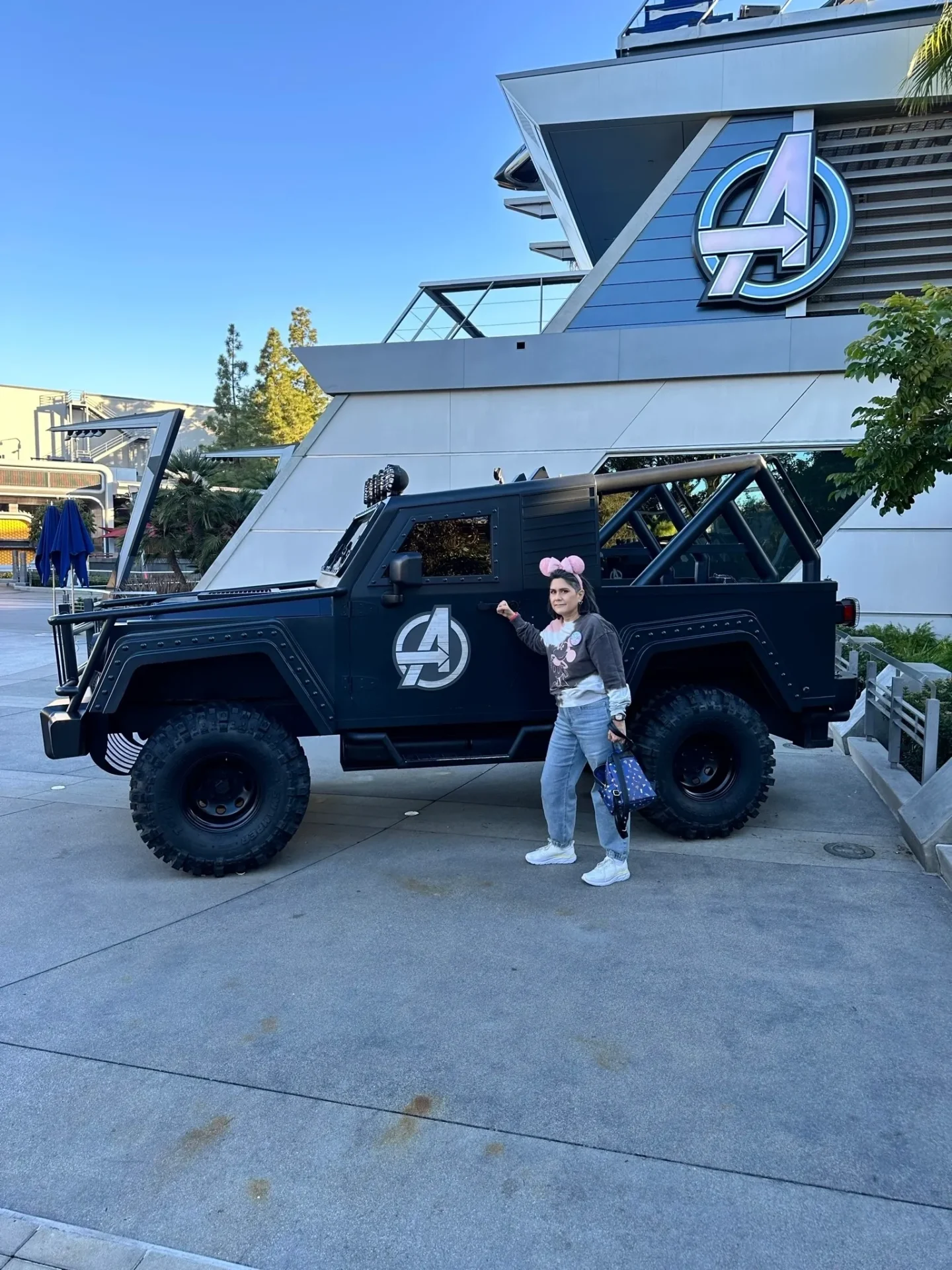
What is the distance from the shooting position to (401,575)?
16.0ft

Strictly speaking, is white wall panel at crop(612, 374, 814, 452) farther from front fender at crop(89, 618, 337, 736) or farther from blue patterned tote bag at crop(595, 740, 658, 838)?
blue patterned tote bag at crop(595, 740, 658, 838)

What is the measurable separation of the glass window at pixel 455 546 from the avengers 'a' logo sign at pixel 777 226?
10021mm

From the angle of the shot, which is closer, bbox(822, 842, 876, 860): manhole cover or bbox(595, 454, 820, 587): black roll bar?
bbox(822, 842, 876, 860): manhole cover

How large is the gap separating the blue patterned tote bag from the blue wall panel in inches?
429

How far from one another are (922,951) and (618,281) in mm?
12224

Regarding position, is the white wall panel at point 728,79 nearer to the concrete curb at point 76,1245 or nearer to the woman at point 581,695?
the woman at point 581,695

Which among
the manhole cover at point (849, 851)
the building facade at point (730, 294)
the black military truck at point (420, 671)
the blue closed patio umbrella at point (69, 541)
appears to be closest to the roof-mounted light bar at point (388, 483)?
the black military truck at point (420, 671)

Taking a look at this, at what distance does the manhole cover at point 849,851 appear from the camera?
5191 millimetres

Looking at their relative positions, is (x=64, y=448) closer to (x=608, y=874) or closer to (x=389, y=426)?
(x=389, y=426)

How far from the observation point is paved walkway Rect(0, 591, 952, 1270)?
2367 millimetres

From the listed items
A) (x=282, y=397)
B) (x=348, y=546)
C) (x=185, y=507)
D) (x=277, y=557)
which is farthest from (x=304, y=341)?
(x=348, y=546)

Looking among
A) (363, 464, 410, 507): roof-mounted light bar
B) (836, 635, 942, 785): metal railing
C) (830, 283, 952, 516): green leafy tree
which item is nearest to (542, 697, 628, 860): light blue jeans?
(363, 464, 410, 507): roof-mounted light bar

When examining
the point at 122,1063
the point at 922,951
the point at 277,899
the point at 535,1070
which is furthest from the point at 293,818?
the point at 922,951

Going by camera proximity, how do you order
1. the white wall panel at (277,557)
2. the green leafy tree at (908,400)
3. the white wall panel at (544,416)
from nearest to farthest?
the green leafy tree at (908,400) < the white wall panel at (544,416) < the white wall panel at (277,557)
